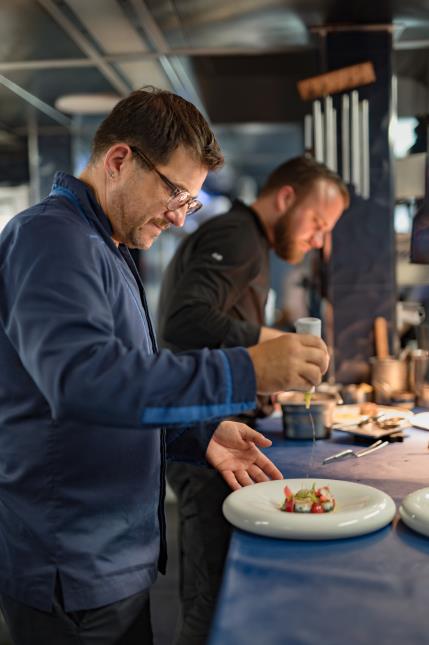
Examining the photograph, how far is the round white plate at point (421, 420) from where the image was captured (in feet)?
8.50

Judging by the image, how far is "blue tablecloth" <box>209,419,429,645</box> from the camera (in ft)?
3.45

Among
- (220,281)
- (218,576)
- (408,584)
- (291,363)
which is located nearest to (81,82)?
(220,281)

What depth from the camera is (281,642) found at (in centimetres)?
103

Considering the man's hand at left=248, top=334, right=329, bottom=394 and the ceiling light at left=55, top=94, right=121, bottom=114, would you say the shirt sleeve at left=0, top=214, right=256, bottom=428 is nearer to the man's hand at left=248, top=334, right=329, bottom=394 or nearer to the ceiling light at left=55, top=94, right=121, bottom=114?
the man's hand at left=248, top=334, right=329, bottom=394

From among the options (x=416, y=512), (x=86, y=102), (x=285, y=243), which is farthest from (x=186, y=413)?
(x=86, y=102)

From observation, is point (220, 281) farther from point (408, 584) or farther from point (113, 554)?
point (408, 584)

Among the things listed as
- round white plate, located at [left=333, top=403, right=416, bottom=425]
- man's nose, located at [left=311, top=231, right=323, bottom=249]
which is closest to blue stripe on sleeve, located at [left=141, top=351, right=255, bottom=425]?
round white plate, located at [left=333, top=403, right=416, bottom=425]

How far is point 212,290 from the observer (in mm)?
2721

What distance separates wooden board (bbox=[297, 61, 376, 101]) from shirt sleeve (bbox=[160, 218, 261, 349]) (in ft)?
3.97

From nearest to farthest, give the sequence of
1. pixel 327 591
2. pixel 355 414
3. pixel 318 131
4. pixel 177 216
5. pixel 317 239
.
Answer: pixel 327 591
pixel 177 216
pixel 355 414
pixel 317 239
pixel 318 131

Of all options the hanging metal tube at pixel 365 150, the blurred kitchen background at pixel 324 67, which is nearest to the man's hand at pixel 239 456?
the blurred kitchen background at pixel 324 67

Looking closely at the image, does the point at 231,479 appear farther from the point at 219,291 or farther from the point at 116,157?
the point at 219,291

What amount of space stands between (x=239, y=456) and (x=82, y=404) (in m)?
0.75

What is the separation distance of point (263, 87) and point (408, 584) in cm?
505
